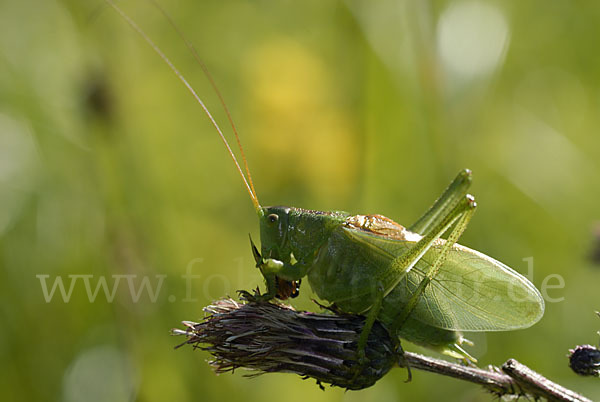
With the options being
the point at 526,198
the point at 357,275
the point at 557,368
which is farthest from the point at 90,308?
the point at 526,198

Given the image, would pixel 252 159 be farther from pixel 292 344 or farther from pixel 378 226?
pixel 292 344

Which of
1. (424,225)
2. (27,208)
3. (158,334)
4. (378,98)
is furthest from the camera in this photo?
(378,98)

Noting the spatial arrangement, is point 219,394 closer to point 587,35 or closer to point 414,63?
point 414,63

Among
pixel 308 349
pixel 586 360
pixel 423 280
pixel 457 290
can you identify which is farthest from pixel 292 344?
pixel 586 360

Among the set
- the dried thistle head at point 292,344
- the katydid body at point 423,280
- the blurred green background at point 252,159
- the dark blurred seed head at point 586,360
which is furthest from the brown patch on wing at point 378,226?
the blurred green background at point 252,159

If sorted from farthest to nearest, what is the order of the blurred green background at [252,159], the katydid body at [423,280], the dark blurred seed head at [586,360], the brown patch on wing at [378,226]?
the blurred green background at [252,159], the brown patch on wing at [378,226], the katydid body at [423,280], the dark blurred seed head at [586,360]

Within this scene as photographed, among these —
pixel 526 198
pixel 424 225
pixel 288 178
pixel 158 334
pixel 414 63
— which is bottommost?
pixel 158 334

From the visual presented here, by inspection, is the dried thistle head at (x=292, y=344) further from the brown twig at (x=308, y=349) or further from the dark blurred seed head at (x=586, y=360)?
the dark blurred seed head at (x=586, y=360)

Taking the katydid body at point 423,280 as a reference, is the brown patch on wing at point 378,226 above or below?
above
